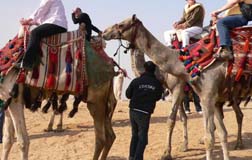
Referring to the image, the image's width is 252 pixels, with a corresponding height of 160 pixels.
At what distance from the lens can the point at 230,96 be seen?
880 cm

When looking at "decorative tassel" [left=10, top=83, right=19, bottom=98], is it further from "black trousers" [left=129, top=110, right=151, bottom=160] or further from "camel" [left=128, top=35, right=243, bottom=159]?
"camel" [left=128, top=35, right=243, bottom=159]

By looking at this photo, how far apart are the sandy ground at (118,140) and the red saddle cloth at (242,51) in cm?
228

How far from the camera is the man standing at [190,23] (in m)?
10.6

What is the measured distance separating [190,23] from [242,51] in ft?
8.74

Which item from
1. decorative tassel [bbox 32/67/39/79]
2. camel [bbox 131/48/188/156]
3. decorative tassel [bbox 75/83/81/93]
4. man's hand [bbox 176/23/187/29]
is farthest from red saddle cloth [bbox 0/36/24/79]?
man's hand [bbox 176/23/187/29]

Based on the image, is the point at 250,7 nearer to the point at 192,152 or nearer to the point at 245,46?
the point at 245,46

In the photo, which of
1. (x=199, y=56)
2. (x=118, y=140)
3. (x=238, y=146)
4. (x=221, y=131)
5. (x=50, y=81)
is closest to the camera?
(x=50, y=81)

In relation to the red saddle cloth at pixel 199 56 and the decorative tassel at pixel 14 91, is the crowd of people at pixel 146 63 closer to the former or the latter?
the red saddle cloth at pixel 199 56

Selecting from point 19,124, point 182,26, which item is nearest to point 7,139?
point 19,124

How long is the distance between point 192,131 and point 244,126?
1.98 m

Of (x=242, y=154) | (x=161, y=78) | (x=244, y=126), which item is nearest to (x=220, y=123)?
(x=242, y=154)

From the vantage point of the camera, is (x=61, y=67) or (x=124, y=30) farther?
(x=124, y=30)

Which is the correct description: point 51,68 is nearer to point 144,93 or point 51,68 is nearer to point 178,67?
point 144,93

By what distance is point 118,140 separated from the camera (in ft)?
39.1
